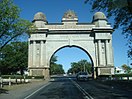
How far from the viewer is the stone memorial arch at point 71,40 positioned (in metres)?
60.4

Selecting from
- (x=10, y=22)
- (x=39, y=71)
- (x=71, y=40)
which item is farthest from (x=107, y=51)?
(x=10, y=22)

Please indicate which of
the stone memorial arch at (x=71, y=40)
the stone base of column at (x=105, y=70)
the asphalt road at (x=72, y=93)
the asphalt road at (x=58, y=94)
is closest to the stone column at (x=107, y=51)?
the stone memorial arch at (x=71, y=40)

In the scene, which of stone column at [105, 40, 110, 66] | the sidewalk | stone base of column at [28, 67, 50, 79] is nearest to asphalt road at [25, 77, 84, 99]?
the sidewalk

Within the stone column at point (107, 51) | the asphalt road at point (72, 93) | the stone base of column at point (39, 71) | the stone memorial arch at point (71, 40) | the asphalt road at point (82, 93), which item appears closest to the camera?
the asphalt road at point (82, 93)

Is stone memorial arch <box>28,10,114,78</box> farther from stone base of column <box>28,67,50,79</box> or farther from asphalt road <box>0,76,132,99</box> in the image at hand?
asphalt road <box>0,76,132,99</box>

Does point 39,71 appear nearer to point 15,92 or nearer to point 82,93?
point 15,92

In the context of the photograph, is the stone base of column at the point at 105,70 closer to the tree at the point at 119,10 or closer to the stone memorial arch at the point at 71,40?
the stone memorial arch at the point at 71,40

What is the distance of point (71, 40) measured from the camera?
205 feet

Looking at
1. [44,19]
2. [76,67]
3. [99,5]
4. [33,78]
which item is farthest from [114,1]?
[76,67]

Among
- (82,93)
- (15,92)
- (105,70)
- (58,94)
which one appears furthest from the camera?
(105,70)

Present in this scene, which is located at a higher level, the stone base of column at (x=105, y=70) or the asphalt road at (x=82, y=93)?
the stone base of column at (x=105, y=70)

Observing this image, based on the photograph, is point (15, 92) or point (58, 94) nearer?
point (58, 94)

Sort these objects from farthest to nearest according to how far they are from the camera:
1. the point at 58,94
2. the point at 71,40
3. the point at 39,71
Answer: the point at 71,40 < the point at 39,71 < the point at 58,94

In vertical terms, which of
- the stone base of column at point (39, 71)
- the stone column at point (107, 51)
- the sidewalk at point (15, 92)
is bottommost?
the sidewalk at point (15, 92)
